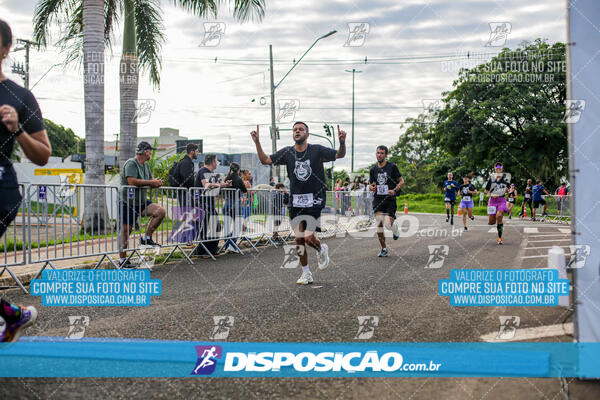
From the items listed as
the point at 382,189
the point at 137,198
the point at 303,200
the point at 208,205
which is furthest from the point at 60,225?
the point at 382,189

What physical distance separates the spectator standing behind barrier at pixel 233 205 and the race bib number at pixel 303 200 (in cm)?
383

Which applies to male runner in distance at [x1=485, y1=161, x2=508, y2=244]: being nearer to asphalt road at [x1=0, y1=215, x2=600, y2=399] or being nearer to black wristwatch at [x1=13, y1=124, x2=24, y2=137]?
asphalt road at [x1=0, y1=215, x2=600, y2=399]

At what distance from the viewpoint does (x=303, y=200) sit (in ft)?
22.3

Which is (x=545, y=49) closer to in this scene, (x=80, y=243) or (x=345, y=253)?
(x=345, y=253)

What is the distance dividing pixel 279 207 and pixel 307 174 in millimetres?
5987

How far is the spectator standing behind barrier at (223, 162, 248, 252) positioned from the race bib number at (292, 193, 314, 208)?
3.83 meters

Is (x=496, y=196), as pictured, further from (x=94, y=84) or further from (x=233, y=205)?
(x=94, y=84)

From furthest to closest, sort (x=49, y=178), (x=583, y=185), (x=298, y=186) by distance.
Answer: (x=49, y=178) < (x=298, y=186) < (x=583, y=185)

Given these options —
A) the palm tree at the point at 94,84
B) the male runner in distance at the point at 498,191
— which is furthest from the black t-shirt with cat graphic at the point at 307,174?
the male runner in distance at the point at 498,191

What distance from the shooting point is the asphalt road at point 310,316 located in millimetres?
2814

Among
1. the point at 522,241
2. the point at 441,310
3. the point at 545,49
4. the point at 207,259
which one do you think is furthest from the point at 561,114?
the point at 441,310

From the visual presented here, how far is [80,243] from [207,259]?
8.58ft

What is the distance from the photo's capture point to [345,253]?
10031 millimetres

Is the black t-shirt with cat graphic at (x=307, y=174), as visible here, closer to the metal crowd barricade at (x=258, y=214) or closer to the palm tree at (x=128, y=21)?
Answer: the metal crowd barricade at (x=258, y=214)
